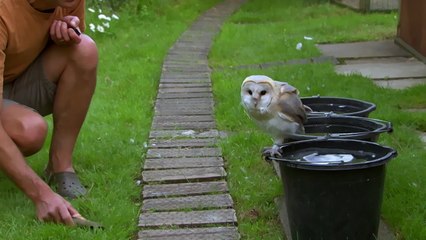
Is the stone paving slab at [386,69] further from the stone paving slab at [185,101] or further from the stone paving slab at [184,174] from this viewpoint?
the stone paving slab at [184,174]

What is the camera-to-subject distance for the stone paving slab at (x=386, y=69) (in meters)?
6.10

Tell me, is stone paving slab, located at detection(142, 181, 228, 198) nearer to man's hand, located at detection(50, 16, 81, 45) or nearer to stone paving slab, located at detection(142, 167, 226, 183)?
stone paving slab, located at detection(142, 167, 226, 183)

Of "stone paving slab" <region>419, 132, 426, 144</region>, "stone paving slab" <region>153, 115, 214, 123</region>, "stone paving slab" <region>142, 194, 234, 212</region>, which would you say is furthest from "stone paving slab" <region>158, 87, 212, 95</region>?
"stone paving slab" <region>142, 194, 234, 212</region>

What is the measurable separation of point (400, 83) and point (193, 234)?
326 cm

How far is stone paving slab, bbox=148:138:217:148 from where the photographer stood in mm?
4250

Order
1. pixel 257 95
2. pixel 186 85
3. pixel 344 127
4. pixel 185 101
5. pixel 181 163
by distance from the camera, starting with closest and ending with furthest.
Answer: pixel 257 95 < pixel 344 127 < pixel 181 163 < pixel 185 101 < pixel 186 85

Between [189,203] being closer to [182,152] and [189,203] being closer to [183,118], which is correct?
[182,152]

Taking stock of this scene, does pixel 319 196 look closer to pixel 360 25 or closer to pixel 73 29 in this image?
pixel 73 29

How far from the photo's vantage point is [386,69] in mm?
6363

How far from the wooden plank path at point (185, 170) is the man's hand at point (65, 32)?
79 centimetres

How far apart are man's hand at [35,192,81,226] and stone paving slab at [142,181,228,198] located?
0.53 m

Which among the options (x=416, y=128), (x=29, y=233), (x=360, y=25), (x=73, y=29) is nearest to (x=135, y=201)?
(x=29, y=233)

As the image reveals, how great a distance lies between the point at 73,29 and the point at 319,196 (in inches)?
57.9

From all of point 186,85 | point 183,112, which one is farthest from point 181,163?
point 186,85
